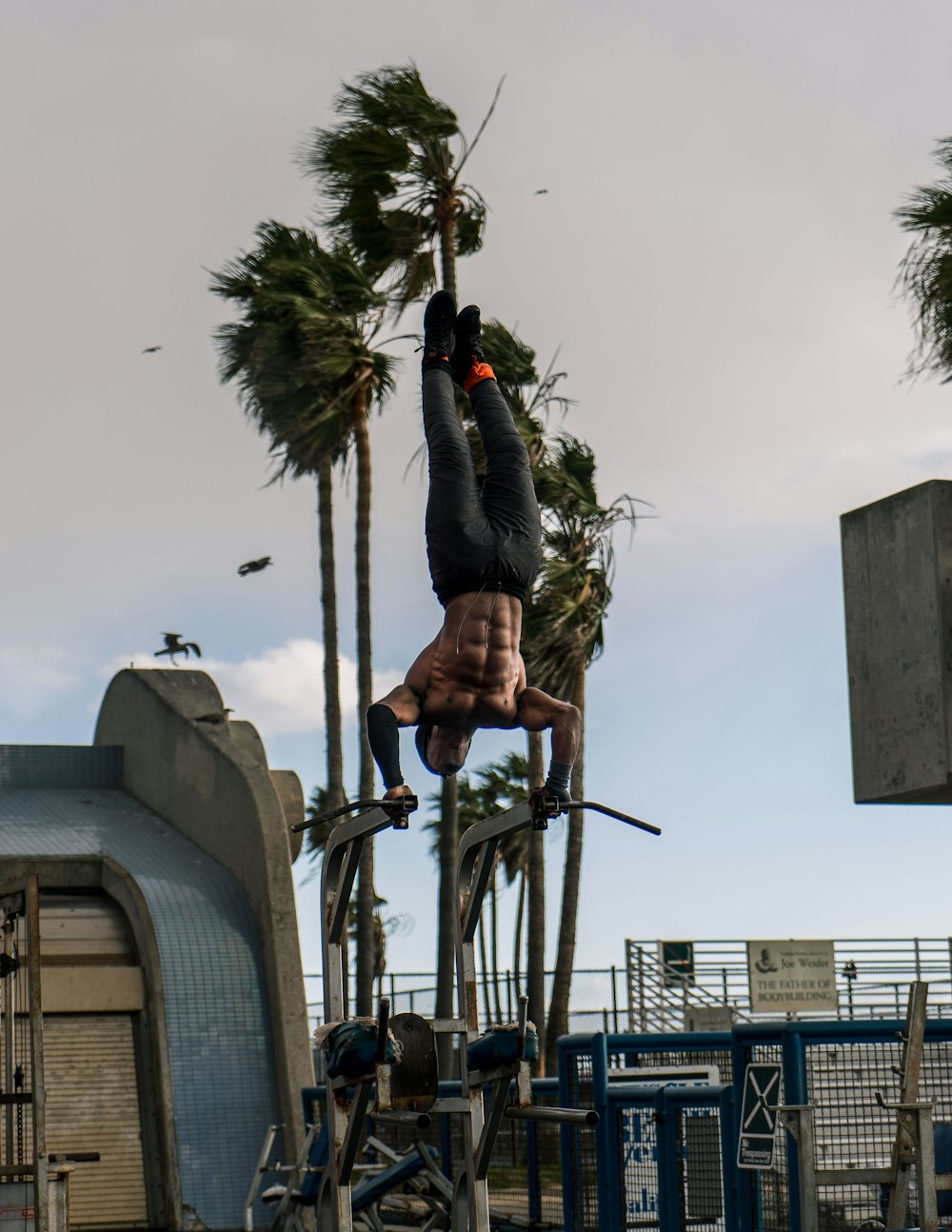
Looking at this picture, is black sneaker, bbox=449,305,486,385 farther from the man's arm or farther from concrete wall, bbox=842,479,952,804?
concrete wall, bbox=842,479,952,804

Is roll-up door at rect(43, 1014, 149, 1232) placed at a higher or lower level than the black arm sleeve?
lower

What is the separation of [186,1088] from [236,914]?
217 cm

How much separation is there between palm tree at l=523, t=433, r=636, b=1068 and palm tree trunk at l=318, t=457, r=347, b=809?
282 centimetres

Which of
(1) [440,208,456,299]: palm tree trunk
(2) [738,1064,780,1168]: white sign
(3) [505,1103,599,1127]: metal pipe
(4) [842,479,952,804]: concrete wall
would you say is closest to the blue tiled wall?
(4) [842,479,952,804]: concrete wall

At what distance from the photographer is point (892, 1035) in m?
10.0

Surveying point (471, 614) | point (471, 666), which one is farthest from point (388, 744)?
point (471, 614)

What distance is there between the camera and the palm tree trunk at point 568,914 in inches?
931

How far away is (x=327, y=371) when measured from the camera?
24656 mm

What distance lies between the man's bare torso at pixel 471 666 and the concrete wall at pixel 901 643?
6.29m

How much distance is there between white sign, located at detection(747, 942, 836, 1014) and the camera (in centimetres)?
2539

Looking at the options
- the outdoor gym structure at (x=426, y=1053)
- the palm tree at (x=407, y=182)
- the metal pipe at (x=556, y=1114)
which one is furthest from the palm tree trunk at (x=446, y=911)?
the metal pipe at (x=556, y=1114)

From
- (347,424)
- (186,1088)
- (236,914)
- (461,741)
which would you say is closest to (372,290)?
(347,424)

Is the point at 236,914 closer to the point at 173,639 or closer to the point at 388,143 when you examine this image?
the point at 173,639

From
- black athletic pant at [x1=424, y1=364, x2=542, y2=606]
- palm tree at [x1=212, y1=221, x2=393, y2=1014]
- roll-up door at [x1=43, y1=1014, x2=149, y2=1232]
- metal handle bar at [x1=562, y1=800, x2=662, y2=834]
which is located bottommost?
roll-up door at [x1=43, y1=1014, x2=149, y2=1232]
